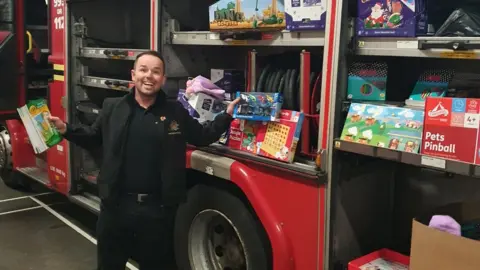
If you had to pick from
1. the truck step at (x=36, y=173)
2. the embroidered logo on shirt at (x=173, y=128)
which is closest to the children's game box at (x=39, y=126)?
the embroidered logo on shirt at (x=173, y=128)

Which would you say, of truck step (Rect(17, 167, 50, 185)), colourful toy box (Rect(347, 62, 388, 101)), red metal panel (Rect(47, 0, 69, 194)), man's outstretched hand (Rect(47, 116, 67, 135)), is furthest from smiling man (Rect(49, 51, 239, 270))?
truck step (Rect(17, 167, 50, 185))

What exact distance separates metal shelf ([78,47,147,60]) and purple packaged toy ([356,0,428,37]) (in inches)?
81.9

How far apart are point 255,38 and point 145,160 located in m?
0.95

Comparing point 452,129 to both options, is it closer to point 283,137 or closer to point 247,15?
point 283,137

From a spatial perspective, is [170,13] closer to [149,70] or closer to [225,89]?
[225,89]

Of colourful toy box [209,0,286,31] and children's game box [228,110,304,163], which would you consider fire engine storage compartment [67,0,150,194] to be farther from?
children's game box [228,110,304,163]

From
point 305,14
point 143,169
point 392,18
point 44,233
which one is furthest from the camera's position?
point 44,233

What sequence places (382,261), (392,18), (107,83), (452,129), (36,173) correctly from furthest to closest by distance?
(36,173) < (107,83) < (382,261) < (392,18) < (452,129)

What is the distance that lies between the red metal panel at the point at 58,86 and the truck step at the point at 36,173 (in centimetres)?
39

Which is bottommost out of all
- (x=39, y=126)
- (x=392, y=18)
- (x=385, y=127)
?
(x=39, y=126)

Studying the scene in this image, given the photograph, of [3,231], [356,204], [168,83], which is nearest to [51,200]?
[3,231]

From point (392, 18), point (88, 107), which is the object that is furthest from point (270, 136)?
point (88, 107)

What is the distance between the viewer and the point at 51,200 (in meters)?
6.37

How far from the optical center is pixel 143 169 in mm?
3084
